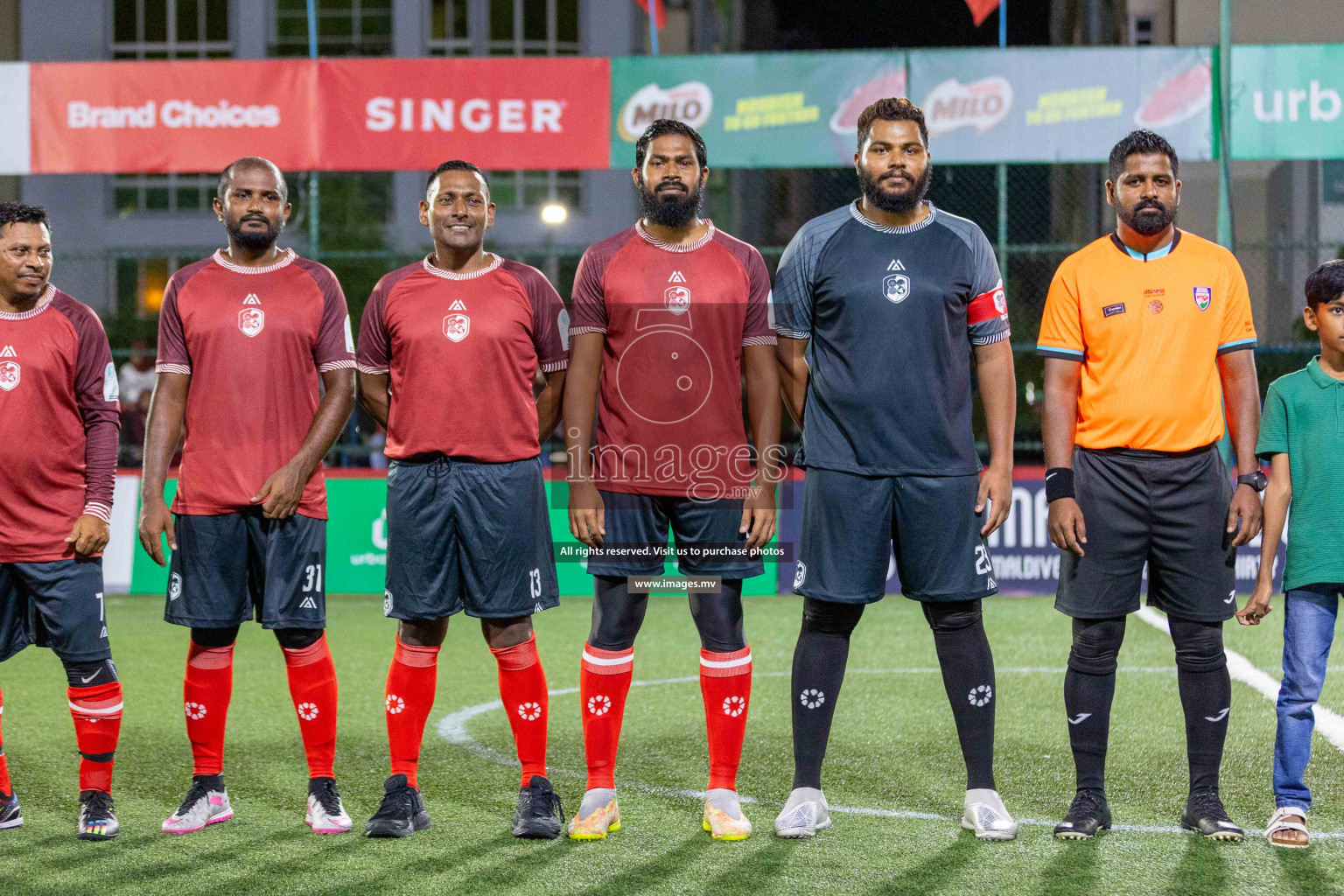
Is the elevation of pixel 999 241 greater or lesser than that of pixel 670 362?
greater

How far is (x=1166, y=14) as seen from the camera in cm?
1723

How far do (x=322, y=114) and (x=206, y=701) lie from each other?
808cm

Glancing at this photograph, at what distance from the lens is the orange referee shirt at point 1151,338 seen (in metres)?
4.14

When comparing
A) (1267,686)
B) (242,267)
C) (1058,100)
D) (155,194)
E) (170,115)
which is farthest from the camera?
(155,194)

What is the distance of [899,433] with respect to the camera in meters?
4.17

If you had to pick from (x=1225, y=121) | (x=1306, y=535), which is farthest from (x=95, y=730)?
(x=1225, y=121)

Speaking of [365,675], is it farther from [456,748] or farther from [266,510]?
[266,510]

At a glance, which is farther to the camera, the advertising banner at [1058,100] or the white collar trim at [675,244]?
the advertising banner at [1058,100]

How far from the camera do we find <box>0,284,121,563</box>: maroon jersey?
437 centimetres

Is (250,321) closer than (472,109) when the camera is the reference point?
Yes

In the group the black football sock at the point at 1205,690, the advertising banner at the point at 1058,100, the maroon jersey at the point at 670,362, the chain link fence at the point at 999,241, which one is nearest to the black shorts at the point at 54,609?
the maroon jersey at the point at 670,362

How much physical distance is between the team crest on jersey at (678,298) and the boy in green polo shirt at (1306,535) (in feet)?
5.89

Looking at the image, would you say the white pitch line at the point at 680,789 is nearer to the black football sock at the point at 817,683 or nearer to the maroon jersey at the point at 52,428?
the black football sock at the point at 817,683

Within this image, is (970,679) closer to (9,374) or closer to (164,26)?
(9,374)
